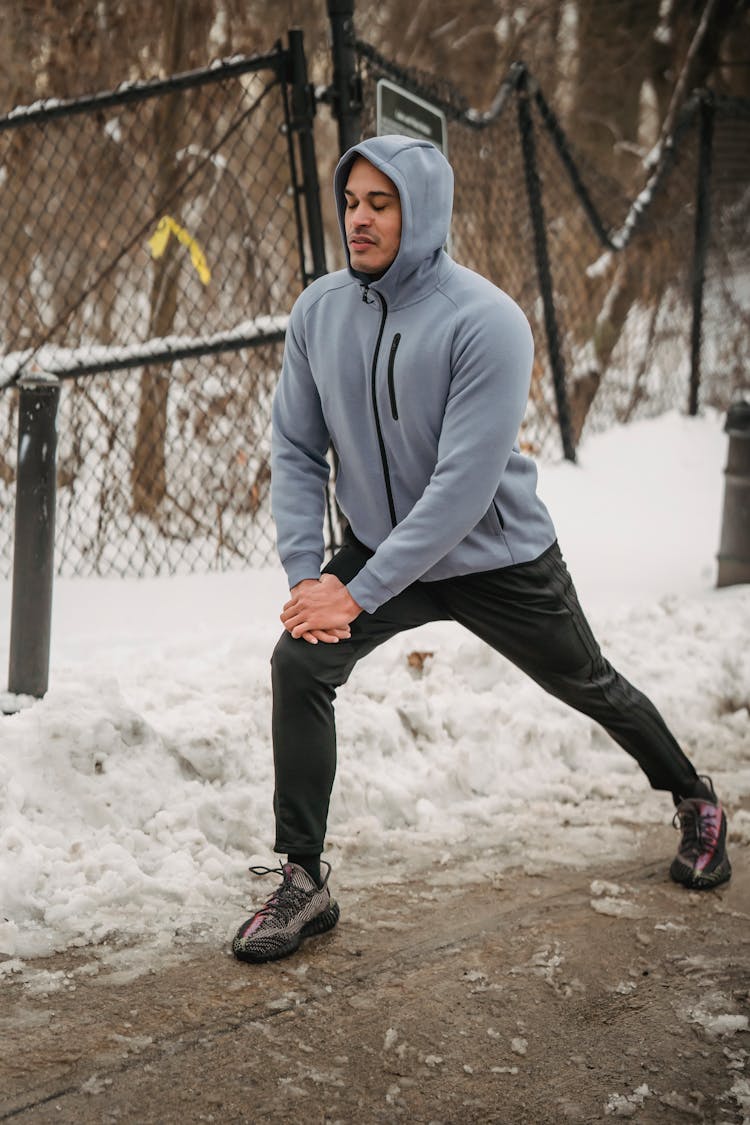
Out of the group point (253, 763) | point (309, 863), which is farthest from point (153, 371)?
point (309, 863)

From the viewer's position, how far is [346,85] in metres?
5.49

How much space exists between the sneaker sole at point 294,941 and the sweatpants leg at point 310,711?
0.17 meters

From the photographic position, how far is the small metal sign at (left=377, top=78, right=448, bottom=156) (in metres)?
5.41

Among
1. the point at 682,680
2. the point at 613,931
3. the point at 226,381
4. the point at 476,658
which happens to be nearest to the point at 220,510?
the point at 226,381

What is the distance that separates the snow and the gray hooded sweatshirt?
964 mm

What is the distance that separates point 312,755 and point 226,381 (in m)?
4.32

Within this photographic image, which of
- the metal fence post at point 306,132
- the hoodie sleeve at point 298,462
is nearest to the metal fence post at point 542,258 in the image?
the metal fence post at point 306,132

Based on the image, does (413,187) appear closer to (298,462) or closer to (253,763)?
(298,462)

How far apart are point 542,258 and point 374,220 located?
17.5ft

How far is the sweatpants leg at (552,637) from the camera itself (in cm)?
322

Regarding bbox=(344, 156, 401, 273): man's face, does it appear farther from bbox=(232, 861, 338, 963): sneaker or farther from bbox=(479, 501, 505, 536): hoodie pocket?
bbox=(232, 861, 338, 963): sneaker

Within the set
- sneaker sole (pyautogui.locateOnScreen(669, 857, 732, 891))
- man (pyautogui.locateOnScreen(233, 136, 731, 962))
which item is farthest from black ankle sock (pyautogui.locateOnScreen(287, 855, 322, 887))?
sneaker sole (pyautogui.locateOnScreen(669, 857, 732, 891))

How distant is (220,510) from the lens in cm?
670

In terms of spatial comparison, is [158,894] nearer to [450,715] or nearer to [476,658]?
[450,715]
